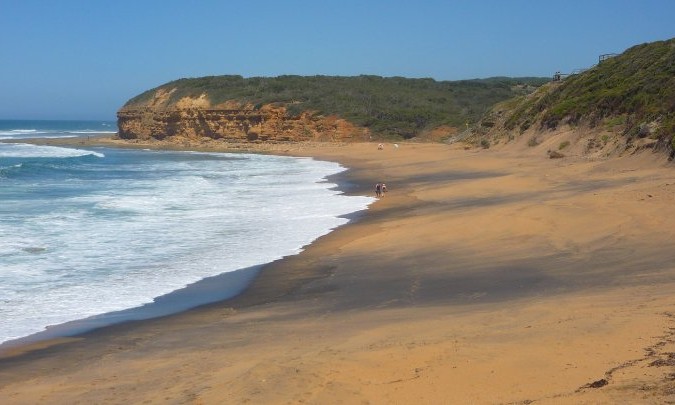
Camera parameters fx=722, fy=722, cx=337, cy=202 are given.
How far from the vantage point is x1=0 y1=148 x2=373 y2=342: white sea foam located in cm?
1083

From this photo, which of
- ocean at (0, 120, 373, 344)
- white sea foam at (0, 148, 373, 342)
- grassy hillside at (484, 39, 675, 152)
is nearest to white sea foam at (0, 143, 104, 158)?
ocean at (0, 120, 373, 344)

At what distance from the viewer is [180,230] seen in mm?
17047

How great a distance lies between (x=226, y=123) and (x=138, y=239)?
55.1m

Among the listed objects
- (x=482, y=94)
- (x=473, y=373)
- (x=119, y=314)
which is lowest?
(x=119, y=314)

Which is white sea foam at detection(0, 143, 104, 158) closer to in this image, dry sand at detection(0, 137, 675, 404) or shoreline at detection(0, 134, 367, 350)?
dry sand at detection(0, 137, 675, 404)

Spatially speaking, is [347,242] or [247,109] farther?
[247,109]

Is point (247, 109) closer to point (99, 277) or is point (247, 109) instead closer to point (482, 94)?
point (482, 94)

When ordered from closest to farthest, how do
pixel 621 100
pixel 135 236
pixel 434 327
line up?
pixel 434 327 < pixel 135 236 < pixel 621 100

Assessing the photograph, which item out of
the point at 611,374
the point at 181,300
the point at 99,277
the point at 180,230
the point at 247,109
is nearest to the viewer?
the point at 611,374

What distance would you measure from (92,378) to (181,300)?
11.9 feet

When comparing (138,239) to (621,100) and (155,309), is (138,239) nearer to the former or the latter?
(155,309)

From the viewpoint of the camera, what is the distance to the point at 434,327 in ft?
24.4

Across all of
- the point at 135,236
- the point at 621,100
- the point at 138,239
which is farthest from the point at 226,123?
the point at 138,239

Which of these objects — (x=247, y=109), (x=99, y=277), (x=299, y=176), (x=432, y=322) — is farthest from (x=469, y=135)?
(x=432, y=322)
